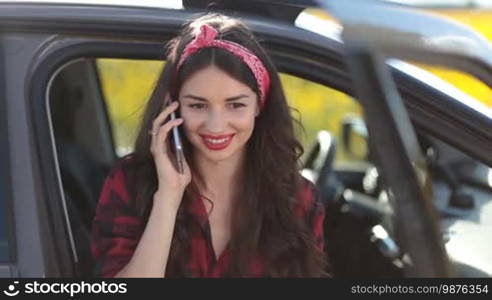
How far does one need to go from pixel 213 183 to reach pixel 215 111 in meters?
0.24

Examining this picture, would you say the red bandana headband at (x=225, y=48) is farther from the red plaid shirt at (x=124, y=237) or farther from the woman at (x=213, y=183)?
the red plaid shirt at (x=124, y=237)

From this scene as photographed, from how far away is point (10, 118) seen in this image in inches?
82.8

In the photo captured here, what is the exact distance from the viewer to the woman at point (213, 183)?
213 cm

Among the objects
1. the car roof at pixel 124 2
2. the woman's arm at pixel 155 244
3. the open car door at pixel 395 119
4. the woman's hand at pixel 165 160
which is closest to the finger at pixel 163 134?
the woman's hand at pixel 165 160

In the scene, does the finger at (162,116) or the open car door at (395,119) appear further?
the finger at (162,116)

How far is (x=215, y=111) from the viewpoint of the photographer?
6.96 feet

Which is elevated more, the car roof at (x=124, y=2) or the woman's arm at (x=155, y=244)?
the car roof at (x=124, y=2)

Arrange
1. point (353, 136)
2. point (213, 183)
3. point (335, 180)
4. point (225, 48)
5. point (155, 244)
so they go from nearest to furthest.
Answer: point (155, 244) < point (225, 48) < point (213, 183) < point (335, 180) < point (353, 136)

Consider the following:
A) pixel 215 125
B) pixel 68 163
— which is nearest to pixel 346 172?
pixel 68 163

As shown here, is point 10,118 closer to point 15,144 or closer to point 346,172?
point 15,144

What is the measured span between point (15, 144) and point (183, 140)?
0.39 meters

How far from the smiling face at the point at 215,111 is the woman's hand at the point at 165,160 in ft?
0.12

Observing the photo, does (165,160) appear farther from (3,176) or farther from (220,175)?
(3,176)

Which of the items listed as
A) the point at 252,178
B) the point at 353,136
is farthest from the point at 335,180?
the point at 252,178
